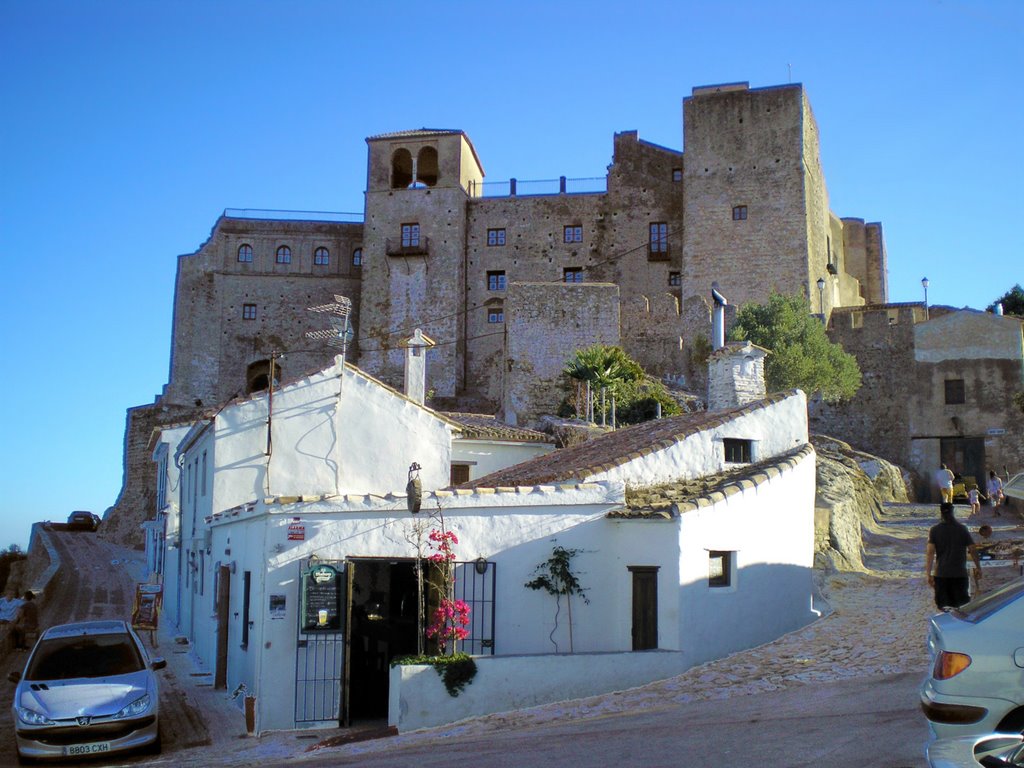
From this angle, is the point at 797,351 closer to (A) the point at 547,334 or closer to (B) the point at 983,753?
(A) the point at 547,334

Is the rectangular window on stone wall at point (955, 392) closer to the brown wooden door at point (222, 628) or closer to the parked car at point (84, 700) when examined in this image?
the brown wooden door at point (222, 628)

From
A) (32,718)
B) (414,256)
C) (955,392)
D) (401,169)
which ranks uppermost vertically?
(401,169)

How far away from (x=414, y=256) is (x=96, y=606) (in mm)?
27914

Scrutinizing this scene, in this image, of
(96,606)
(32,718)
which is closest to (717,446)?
(32,718)

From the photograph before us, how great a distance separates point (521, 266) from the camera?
50.7 meters

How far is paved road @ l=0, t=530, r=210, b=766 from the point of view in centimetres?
1261

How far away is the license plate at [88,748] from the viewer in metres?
11.2

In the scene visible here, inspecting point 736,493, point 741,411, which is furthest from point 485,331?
point 736,493

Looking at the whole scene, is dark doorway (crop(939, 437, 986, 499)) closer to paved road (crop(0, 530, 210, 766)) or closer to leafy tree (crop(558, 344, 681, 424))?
leafy tree (crop(558, 344, 681, 424))

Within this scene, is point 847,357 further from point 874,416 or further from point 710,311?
point 710,311

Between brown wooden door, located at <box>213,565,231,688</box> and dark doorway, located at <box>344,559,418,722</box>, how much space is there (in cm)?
204

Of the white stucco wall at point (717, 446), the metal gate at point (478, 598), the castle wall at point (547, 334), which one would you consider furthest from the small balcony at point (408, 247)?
the metal gate at point (478, 598)

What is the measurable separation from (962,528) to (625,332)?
31.1 metres

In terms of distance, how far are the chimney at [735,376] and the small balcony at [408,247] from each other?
3177 cm
